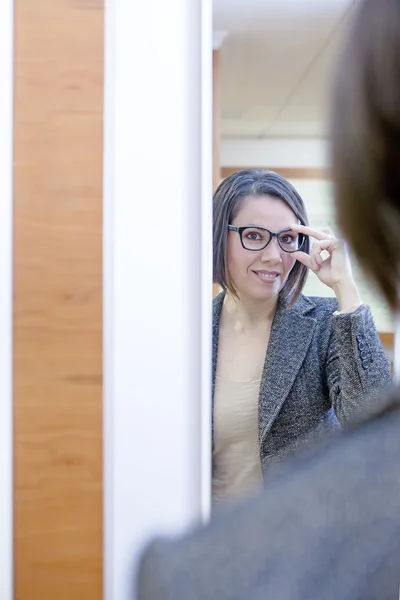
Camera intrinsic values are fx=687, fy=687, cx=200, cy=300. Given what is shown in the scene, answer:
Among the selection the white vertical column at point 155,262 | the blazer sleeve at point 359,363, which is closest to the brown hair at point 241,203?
the blazer sleeve at point 359,363

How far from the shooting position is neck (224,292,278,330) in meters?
1.26

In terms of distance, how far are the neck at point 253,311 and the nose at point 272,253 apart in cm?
8

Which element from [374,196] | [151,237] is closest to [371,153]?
[374,196]

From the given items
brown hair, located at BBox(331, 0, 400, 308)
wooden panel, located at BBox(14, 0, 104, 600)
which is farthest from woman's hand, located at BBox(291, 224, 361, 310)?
brown hair, located at BBox(331, 0, 400, 308)

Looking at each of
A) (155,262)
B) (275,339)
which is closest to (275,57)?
(275,339)

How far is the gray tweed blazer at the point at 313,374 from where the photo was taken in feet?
3.47

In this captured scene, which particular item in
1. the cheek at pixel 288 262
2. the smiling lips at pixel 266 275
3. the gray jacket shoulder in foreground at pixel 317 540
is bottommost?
the gray jacket shoulder in foreground at pixel 317 540

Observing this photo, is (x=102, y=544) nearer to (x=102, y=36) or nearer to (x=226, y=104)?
(x=102, y=36)

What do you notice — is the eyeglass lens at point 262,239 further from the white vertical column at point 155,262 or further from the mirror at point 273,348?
the white vertical column at point 155,262

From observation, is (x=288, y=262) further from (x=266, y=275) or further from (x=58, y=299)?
(x=58, y=299)

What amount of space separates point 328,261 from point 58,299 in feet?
1.74

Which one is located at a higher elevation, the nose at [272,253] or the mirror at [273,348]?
the nose at [272,253]

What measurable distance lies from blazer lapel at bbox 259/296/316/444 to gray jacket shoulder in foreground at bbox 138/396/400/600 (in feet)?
2.62

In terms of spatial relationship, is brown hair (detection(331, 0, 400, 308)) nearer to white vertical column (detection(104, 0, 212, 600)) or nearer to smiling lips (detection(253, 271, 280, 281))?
white vertical column (detection(104, 0, 212, 600))
